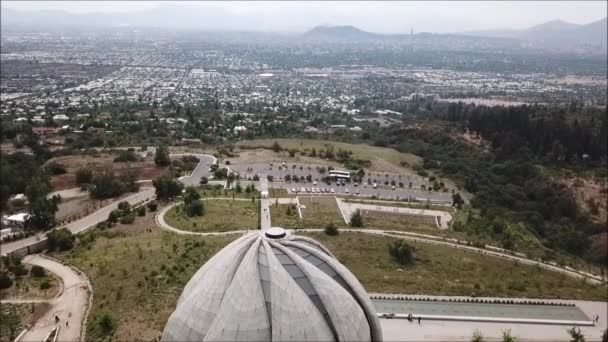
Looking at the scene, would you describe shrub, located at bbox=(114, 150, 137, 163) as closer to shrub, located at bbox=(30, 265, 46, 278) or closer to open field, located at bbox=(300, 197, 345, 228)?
open field, located at bbox=(300, 197, 345, 228)

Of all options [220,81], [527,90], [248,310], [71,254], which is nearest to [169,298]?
[71,254]

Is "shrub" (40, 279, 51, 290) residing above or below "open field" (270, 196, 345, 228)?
above

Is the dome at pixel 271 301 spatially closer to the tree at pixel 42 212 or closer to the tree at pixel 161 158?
the tree at pixel 42 212

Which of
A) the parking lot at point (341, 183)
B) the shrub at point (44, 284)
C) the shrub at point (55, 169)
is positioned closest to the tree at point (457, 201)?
the parking lot at point (341, 183)

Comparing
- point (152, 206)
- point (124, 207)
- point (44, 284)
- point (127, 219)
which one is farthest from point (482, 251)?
point (44, 284)

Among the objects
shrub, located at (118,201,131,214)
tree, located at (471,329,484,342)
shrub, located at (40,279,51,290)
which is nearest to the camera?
tree, located at (471,329,484,342)

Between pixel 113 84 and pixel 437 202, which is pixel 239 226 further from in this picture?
pixel 113 84

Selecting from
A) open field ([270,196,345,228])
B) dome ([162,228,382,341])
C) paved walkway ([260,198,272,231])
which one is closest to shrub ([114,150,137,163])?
paved walkway ([260,198,272,231])

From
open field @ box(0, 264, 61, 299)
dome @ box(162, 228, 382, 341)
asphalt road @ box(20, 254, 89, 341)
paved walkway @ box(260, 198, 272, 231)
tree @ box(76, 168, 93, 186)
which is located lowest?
paved walkway @ box(260, 198, 272, 231)
